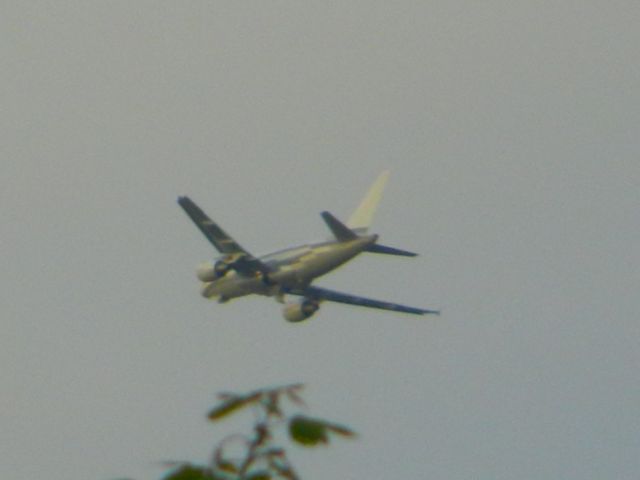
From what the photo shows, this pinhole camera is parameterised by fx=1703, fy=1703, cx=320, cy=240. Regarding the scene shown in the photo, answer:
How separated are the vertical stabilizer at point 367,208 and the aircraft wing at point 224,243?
7365 mm

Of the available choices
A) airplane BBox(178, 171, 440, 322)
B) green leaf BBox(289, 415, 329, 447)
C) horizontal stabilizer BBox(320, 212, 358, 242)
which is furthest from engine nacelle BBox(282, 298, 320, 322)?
green leaf BBox(289, 415, 329, 447)

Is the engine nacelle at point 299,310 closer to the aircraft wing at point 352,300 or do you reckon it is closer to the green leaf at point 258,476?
the aircraft wing at point 352,300

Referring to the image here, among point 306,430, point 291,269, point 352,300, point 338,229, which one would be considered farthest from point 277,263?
point 306,430

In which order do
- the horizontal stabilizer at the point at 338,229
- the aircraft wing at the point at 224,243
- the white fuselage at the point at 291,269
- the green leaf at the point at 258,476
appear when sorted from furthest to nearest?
the aircraft wing at the point at 224,243, the white fuselage at the point at 291,269, the horizontal stabilizer at the point at 338,229, the green leaf at the point at 258,476

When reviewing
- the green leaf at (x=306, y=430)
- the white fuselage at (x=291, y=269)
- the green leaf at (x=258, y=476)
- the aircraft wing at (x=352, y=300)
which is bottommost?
the green leaf at (x=258, y=476)

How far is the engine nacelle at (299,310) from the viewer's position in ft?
332

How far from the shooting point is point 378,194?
108 meters

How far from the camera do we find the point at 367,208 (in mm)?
105125

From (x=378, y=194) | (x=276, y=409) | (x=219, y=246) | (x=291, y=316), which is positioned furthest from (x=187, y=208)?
(x=276, y=409)

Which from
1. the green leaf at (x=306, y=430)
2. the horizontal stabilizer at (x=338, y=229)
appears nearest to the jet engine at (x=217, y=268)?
the horizontal stabilizer at (x=338, y=229)

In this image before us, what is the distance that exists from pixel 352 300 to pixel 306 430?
4098 inches

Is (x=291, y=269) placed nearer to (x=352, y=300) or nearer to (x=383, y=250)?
(x=383, y=250)

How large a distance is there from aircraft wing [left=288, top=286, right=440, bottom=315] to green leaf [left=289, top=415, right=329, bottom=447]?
9280 cm

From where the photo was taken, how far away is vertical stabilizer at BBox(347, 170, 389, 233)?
334 feet
